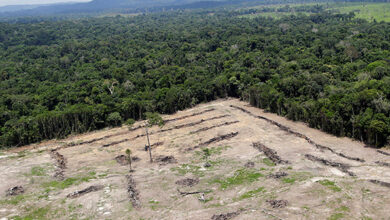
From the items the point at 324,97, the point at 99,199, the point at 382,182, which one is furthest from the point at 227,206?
the point at 324,97

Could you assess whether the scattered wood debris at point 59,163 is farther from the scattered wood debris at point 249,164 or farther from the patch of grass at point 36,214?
the scattered wood debris at point 249,164

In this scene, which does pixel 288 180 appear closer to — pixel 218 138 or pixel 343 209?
pixel 343 209

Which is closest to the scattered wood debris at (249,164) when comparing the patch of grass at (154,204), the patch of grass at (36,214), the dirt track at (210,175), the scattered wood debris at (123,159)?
the dirt track at (210,175)

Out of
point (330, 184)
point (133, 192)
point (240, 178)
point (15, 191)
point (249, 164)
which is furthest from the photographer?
point (249, 164)

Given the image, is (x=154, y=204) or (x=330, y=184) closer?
(x=154, y=204)

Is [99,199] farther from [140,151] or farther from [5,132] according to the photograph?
[5,132]

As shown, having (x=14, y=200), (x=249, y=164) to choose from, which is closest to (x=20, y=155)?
(x=14, y=200)

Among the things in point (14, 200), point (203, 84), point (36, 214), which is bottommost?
point (36, 214)
